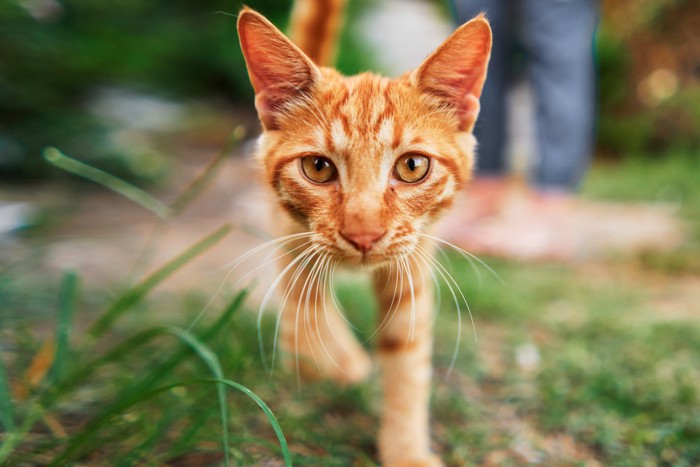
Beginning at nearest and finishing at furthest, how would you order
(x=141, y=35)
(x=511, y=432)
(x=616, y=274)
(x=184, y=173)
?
(x=511, y=432) → (x=616, y=274) → (x=141, y=35) → (x=184, y=173)

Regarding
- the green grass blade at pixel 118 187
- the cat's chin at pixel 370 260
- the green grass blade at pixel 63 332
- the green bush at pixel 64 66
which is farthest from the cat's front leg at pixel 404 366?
the green bush at pixel 64 66

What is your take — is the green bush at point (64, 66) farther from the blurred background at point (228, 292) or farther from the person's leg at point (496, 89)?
the person's leg at point (496, 89)

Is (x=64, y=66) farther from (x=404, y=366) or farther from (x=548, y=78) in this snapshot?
(x=404, y=366)

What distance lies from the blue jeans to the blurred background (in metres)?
0.50

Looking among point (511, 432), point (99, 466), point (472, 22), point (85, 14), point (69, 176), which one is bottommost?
point (99, 466)

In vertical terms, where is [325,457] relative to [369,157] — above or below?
below

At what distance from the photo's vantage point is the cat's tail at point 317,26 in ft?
4.65

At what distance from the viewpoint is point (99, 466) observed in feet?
3.36

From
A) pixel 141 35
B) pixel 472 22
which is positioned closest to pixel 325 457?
pixel 472 22

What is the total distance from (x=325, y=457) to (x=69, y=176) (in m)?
2.48

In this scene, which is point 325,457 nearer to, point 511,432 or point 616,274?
point 511,432

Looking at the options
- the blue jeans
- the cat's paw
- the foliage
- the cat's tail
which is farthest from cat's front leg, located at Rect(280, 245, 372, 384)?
the foliage

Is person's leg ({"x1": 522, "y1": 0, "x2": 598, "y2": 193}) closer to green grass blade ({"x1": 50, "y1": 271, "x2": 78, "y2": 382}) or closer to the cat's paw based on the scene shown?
the cat's paw

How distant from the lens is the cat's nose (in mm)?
981
